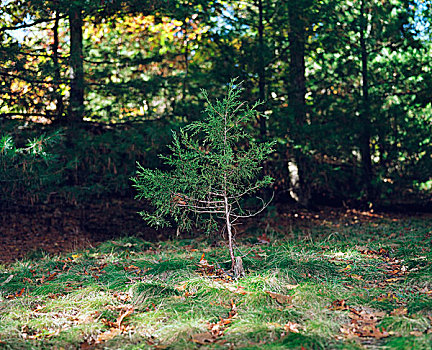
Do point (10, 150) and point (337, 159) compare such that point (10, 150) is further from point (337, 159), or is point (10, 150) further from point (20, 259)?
point (337, 159)

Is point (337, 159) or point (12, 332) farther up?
point (337, 159)

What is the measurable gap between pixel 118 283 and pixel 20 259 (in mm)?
2696

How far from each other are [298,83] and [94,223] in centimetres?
449

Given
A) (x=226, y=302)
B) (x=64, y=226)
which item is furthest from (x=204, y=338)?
(x=64, y=226)

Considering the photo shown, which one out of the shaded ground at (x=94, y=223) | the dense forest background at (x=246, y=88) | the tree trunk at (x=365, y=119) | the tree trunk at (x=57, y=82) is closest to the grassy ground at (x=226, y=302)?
the shaded ground at (x=94, y=223)

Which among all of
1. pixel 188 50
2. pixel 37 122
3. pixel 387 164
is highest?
pixel 188 50

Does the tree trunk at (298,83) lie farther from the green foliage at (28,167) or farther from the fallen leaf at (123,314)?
the fallen leaf at (123,314)

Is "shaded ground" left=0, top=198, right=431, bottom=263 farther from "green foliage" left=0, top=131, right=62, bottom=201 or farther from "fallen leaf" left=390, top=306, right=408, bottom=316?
"fallen leaf" left=390, top=306, right=408, bottom=316

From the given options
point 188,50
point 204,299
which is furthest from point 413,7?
point 204,299

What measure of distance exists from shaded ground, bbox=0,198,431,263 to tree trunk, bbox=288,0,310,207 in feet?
2.36

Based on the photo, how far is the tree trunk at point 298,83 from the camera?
758 cm

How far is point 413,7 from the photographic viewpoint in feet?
26.7

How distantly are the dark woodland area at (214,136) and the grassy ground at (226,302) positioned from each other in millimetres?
66

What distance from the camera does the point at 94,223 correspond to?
304 inches
